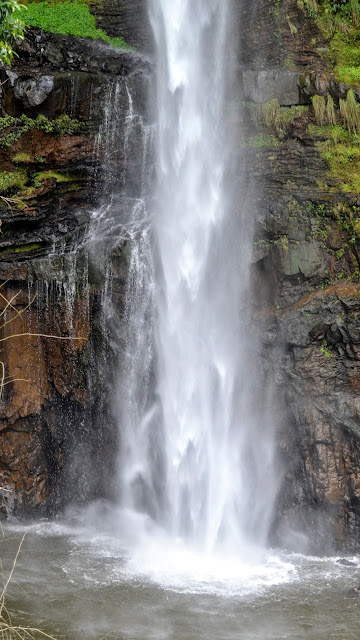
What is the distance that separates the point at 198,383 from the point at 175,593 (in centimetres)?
567

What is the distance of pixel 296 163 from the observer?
16.5 meters

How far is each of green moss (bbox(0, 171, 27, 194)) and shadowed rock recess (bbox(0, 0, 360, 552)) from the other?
0.04 metres

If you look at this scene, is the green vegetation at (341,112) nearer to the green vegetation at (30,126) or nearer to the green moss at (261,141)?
the green moss at (261,141)

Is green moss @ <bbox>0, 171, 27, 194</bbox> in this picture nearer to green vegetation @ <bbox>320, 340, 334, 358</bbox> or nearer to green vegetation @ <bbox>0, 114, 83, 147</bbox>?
green vegetation @ <bbox>0, 114, 83, 147</bbox>

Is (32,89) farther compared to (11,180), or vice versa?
(32,89)

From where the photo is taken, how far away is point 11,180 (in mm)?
17438

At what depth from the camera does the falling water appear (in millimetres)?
14844

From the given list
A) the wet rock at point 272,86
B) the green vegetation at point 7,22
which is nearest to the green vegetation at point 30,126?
the wet rock at point 272,86

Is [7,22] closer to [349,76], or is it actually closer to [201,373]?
[201,373]

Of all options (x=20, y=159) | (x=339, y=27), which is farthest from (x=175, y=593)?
(x=339, y=27)

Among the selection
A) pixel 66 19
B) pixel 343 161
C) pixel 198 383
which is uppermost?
pixel 66 19

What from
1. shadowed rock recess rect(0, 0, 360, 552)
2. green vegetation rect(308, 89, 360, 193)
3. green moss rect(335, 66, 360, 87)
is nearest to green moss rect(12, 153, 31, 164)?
shadowed rock recess rect(0, 0, 360, 552)

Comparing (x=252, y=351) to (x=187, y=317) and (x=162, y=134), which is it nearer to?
(x=187, y=317)

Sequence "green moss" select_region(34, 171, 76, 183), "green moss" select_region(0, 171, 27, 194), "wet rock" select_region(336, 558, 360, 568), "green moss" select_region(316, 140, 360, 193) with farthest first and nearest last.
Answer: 1. "green moss" select_region(34, 171, 76, 183)
2. "green moss" select_region(0, 171, 27, 194)
3. "green moss" select_region(316, 140, 360, 193)
4. "wet rock" select_region(336, 558, 360, 568)
